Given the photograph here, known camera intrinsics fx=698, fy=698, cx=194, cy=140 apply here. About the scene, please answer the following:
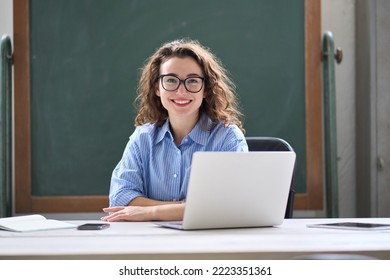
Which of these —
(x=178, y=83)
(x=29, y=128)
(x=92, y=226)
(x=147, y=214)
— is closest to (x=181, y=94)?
(x=178, y=83)

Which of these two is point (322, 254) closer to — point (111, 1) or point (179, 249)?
point (179, 249)

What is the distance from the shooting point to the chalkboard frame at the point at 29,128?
3730 millimetres

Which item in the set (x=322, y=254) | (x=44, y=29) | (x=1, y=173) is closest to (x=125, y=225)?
(x=322, y=254)

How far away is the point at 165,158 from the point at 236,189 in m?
0.84

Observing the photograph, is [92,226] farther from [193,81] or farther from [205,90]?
[205,90]

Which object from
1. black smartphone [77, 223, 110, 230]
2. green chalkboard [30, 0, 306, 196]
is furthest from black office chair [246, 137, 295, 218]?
green chalkboard [30, 0, 306, 196]

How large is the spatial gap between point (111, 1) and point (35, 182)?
106cm

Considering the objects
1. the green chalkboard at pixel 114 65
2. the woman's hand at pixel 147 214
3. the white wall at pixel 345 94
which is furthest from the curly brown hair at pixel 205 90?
the white wall at pixel 345 94

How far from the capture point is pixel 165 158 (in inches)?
97.1

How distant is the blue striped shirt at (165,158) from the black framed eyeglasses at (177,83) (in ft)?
0.53

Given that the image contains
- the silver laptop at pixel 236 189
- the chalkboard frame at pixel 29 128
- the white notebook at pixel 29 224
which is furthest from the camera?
the chalkboard frame at pixel 29 128

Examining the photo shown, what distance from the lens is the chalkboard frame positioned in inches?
147

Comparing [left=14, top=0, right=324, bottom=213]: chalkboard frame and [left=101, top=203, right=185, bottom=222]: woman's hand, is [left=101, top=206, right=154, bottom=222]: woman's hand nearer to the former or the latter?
[left=101, top=203, right=185, bottom=222]: woman's hand

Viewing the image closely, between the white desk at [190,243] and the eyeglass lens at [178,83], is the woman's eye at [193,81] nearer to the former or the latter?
the eyeglass lens at [178,83]
